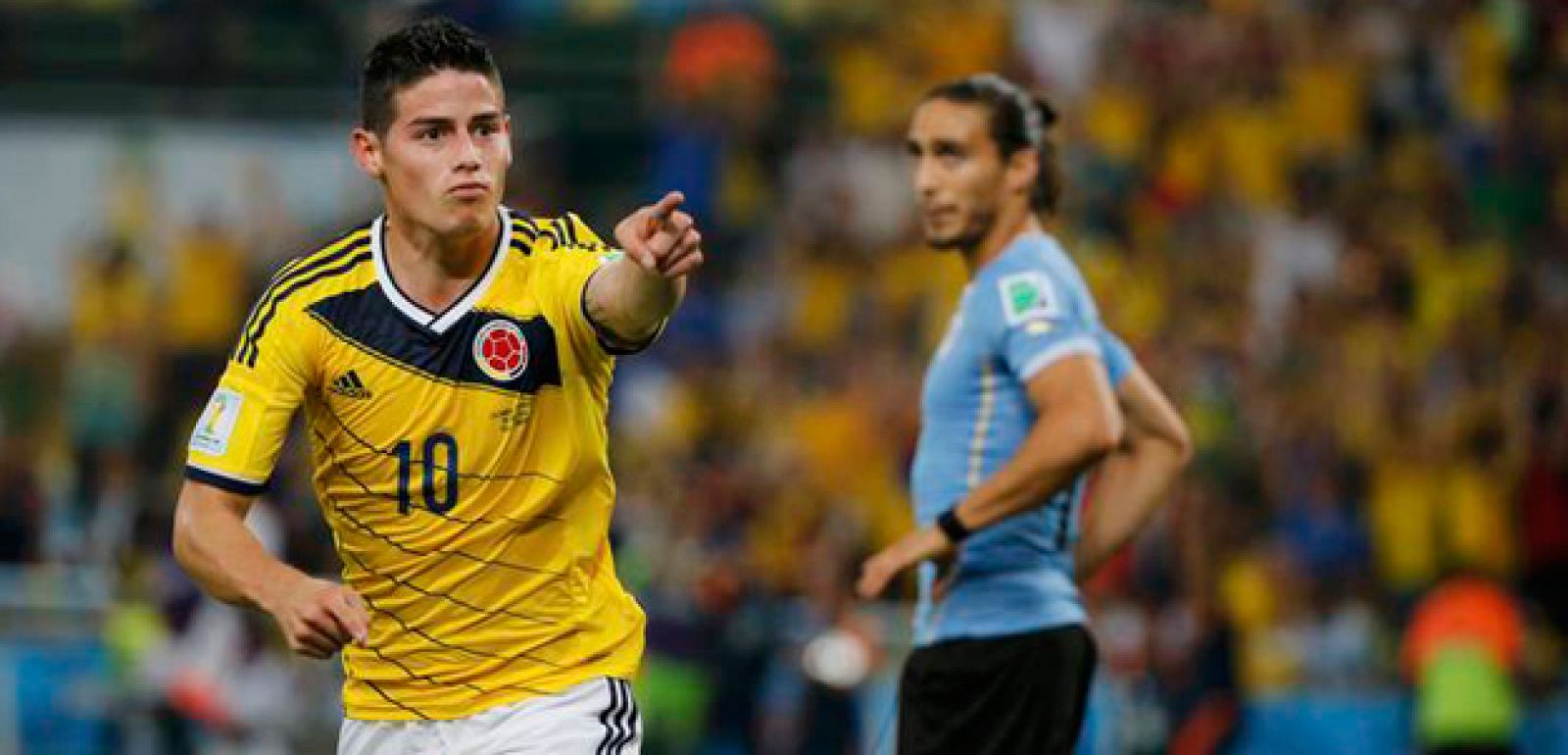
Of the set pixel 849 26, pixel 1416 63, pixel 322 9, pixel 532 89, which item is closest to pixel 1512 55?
pixel 1416 63

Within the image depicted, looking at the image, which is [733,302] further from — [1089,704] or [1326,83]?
[1089,704]

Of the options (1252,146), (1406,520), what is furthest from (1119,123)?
(1406,520)

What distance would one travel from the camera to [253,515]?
12.7 meters

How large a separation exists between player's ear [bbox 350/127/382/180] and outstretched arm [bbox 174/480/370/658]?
0.73 m

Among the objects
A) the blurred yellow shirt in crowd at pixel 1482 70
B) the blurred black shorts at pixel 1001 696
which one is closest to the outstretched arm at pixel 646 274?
the blurred black shorts at pixel 1001 696

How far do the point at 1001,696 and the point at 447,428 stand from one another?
1791 mm

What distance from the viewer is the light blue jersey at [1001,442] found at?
6.49m

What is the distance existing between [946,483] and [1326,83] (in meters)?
10.3

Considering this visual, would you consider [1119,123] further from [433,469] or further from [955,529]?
[433,469]

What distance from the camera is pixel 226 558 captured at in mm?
5168

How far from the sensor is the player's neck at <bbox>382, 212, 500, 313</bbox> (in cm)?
540

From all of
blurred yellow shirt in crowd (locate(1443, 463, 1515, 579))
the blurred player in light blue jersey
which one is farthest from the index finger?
blurred yellow shirt in crowd (locate(1443, 463, 1515, 579))

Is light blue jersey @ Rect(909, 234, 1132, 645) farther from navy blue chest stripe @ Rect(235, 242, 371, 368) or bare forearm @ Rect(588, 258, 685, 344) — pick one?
navy blue chest stripe @ Rect(235, 242, 371, 368)

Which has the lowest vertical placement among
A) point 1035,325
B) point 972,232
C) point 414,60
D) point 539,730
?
point 539,730
